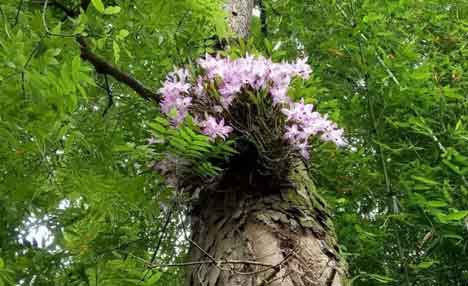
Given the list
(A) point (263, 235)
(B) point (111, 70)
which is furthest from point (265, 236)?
(B) point (111, 70)

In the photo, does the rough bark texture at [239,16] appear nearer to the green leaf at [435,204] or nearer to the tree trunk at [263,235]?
the tree trunk at [263,235]

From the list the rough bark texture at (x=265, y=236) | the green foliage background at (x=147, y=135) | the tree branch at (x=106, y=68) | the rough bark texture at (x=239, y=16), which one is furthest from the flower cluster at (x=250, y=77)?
the rough bark texture at (x=239, y=16)

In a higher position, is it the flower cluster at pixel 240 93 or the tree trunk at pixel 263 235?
the flower cluster at pixel 240 93

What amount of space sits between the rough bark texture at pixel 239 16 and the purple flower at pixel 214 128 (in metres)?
1.00

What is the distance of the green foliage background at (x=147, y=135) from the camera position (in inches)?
62.1

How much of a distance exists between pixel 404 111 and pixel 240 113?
3.42 feet

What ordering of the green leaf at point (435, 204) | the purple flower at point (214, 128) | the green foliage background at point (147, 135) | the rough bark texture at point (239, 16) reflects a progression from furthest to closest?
the rough bark texture at point (239, 16), the green leaf at point (435, 204), the green foliage background at point (147, 135), the purple flower at point (214, 128)

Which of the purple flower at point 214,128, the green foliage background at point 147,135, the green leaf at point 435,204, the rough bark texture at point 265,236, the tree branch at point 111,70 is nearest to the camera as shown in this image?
the rough bark texture at point 265,236

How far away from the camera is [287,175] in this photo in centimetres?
159

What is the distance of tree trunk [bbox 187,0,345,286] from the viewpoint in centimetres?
134

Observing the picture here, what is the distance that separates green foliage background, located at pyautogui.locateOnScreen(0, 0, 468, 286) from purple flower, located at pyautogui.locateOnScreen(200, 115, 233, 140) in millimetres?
254

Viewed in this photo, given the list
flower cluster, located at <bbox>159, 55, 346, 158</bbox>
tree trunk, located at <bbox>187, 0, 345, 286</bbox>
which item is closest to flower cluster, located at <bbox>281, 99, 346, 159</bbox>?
flower cluster, located at <bbox>159, 55, 346, 158</bbox>

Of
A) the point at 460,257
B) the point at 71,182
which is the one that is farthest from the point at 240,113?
the point at 460,257

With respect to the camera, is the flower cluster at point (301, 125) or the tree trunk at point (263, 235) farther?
the flower cluster at point (301, 125)
